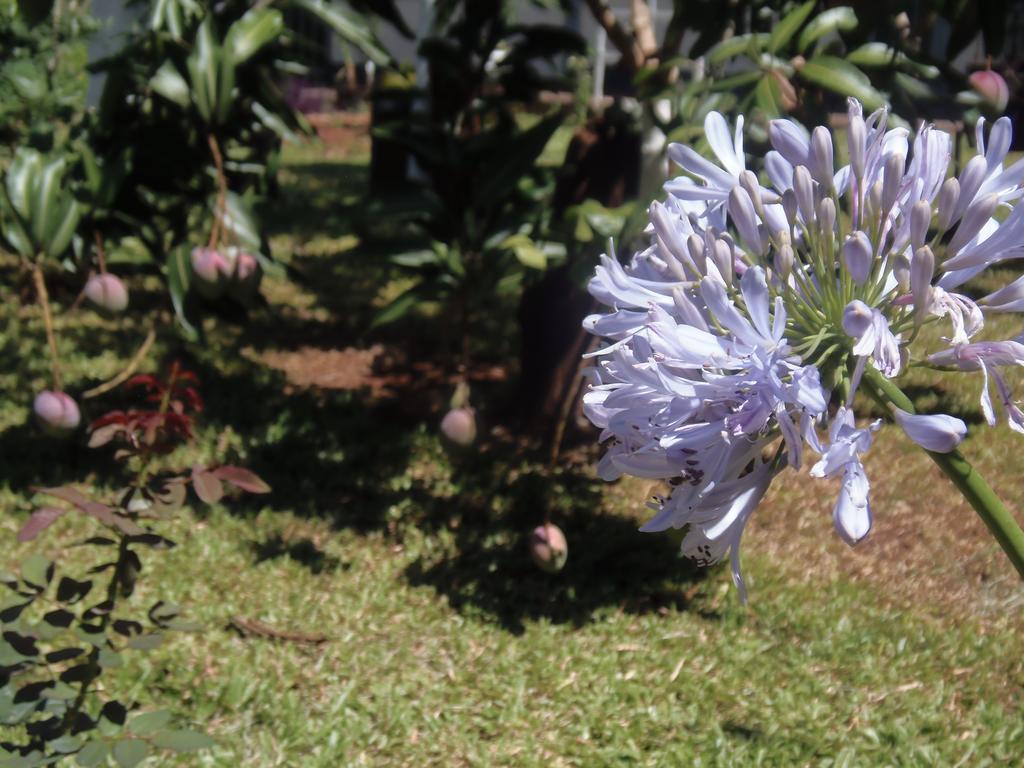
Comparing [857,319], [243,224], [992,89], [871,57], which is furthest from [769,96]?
[243,224]

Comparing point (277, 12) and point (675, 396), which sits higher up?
point (675, 396)

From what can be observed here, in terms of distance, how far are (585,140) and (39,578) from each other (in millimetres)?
2643

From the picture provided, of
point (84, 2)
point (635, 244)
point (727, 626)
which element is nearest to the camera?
point (635, 244)

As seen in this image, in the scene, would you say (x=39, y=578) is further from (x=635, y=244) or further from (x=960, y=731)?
(x=960, y=731)

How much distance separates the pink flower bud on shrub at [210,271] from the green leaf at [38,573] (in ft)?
4.63

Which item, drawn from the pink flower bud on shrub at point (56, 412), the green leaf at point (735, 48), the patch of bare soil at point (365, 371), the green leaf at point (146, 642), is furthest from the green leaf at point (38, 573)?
the patch of bare soil at point (365, 371)

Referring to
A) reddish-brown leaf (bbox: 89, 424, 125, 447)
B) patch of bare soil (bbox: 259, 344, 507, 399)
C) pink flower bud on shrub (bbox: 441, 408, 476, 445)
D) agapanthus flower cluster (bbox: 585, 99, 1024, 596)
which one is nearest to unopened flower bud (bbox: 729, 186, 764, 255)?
agapanthus flower cluster (bbox: 585, 99, 1024, 596)

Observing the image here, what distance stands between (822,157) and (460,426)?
229cm

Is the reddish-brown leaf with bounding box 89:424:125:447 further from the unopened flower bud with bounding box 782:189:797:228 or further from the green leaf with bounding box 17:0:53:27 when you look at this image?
the unopened flower bud with bounding box 782:189:797:228

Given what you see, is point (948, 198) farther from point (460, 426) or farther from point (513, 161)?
point (513, 161)

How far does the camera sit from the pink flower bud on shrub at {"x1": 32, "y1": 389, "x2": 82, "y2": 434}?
3.60m

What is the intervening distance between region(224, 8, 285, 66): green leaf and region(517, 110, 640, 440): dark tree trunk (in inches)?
45.9

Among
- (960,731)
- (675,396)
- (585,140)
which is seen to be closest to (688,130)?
(585,140)

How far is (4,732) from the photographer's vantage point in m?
2.72
